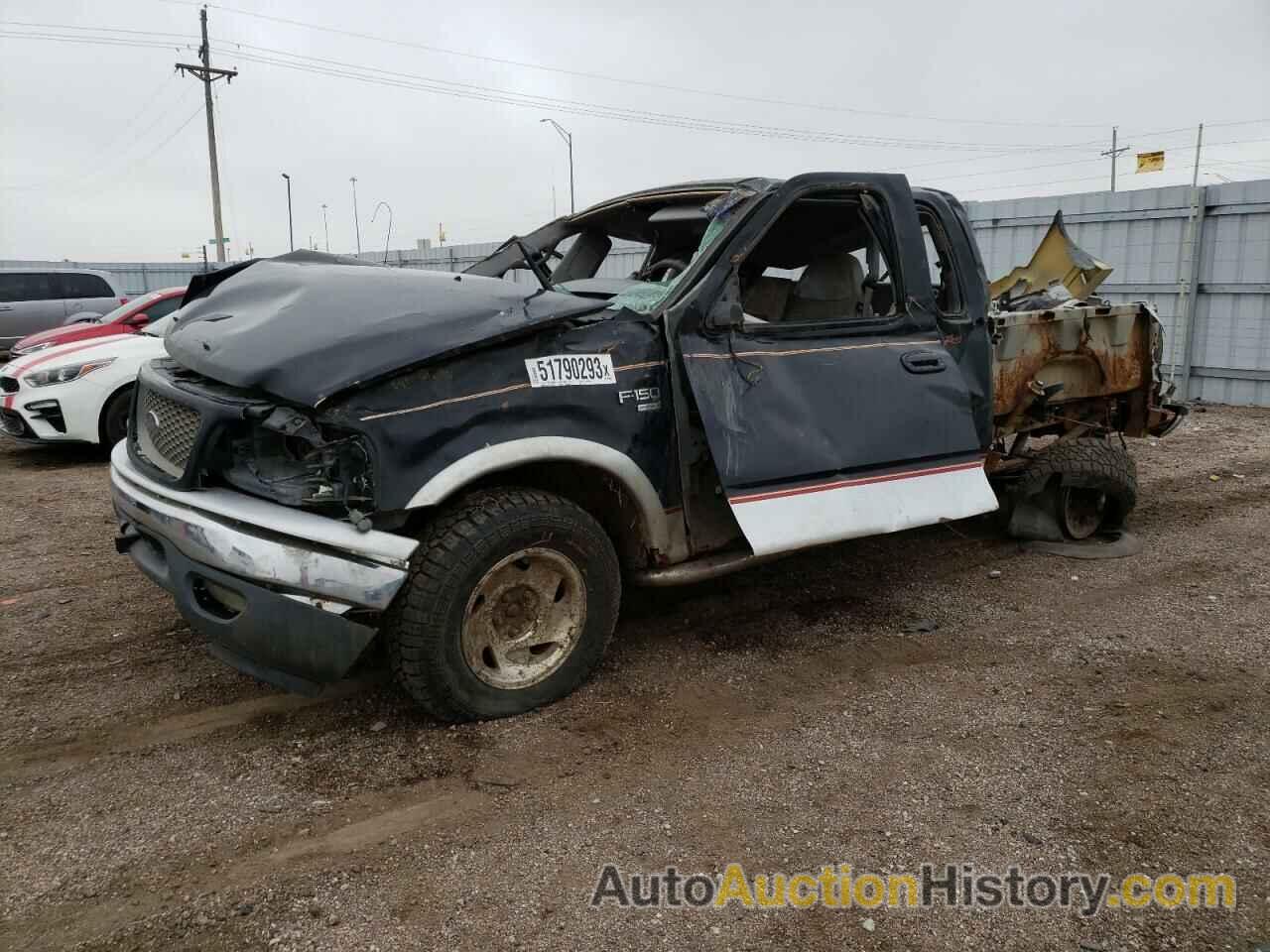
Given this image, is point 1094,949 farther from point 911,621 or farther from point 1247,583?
point 1247,583

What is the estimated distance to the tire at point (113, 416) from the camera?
7.99m

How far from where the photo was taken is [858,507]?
157 inches

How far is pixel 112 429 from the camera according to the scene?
805 centimetres

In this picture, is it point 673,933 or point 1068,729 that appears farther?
point 1068,729

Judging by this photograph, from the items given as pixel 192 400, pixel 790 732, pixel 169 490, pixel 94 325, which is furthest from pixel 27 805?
pixel 94 325

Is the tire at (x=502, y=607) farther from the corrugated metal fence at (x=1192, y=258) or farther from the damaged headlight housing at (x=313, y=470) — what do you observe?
the corrugated metal fence at (x=1192, y=258)

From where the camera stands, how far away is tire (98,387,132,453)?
7992mm

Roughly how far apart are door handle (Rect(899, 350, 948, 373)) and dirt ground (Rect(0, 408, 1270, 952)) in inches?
49.1

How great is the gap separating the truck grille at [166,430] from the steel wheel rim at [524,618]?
3.68ft

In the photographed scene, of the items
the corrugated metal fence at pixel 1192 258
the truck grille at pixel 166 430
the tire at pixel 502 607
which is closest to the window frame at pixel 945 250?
the tire at pixel 502 607

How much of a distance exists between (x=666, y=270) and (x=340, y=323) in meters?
1.65

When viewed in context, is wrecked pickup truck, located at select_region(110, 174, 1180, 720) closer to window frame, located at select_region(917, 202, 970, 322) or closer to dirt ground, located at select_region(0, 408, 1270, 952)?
window frame, located at select_region(917, 202, 970, 322)

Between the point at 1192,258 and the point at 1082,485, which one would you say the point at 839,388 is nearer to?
the point at 1082,485

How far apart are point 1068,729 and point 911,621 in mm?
1154
